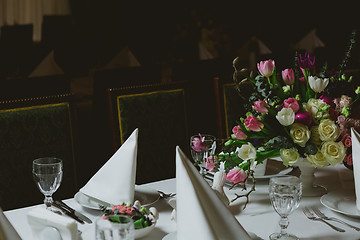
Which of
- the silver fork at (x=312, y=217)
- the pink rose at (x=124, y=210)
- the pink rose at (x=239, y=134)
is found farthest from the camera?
the pink rose at (x=239, y=134)

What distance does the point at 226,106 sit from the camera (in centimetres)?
251

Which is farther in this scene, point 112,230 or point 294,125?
point 294,125

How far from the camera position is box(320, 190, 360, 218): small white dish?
152 cm

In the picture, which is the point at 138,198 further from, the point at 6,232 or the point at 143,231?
the point at 6,232

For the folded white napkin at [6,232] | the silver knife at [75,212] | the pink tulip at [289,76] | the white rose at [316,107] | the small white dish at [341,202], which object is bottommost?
the small white dish at [341,202]

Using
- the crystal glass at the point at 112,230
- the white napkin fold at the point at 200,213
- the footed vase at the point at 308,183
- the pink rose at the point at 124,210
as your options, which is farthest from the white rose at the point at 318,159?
the crystal glass at the point at 112,230

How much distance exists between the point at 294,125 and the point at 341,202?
0.89 ft

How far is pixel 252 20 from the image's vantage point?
241 inches

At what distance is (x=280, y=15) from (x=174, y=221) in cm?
512

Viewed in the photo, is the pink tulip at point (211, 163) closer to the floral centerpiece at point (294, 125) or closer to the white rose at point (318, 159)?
the floral centerpiece at point (294, 125)

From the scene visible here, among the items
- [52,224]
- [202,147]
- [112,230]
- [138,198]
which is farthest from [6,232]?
[202,147]

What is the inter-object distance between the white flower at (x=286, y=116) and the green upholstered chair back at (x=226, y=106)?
0.93m

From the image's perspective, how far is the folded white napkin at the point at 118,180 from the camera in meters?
1.56

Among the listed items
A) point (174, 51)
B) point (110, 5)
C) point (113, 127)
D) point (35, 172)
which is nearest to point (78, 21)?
point (110, 5)
